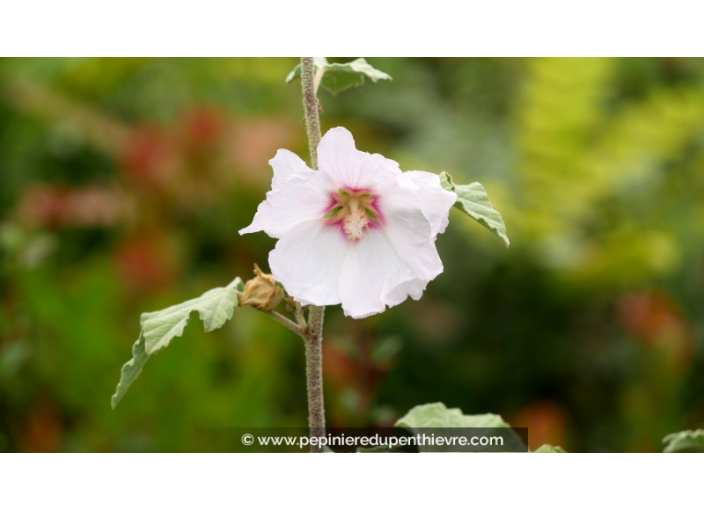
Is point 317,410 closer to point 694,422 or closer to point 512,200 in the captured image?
point 694,422

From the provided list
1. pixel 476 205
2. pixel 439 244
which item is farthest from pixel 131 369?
pixel 439 244

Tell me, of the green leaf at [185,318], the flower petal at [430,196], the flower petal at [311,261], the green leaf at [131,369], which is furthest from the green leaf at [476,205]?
the green leaf at [131,369]

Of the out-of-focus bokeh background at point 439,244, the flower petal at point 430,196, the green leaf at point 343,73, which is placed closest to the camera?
the flower petal at point 430,196

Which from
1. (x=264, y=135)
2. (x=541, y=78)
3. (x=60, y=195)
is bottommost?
(x=60, y=195)

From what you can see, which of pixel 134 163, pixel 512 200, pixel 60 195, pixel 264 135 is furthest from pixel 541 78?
pixel 60 195

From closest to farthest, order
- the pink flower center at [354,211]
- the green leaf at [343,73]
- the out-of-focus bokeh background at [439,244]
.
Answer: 1. the pink flower center at [354,211]
2. the green leaf at [343,73]
3. the out-of-focus bokeh background at [439,244]

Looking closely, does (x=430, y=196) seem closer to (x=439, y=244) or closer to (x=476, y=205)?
(x=476, y=205)

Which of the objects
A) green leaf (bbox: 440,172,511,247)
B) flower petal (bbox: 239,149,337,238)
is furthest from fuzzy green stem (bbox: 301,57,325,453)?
green leaf (bbox: 440,172,511,247)

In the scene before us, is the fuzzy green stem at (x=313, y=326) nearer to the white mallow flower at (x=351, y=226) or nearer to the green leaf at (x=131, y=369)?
the white mallow flower at (x=351, y=226)
